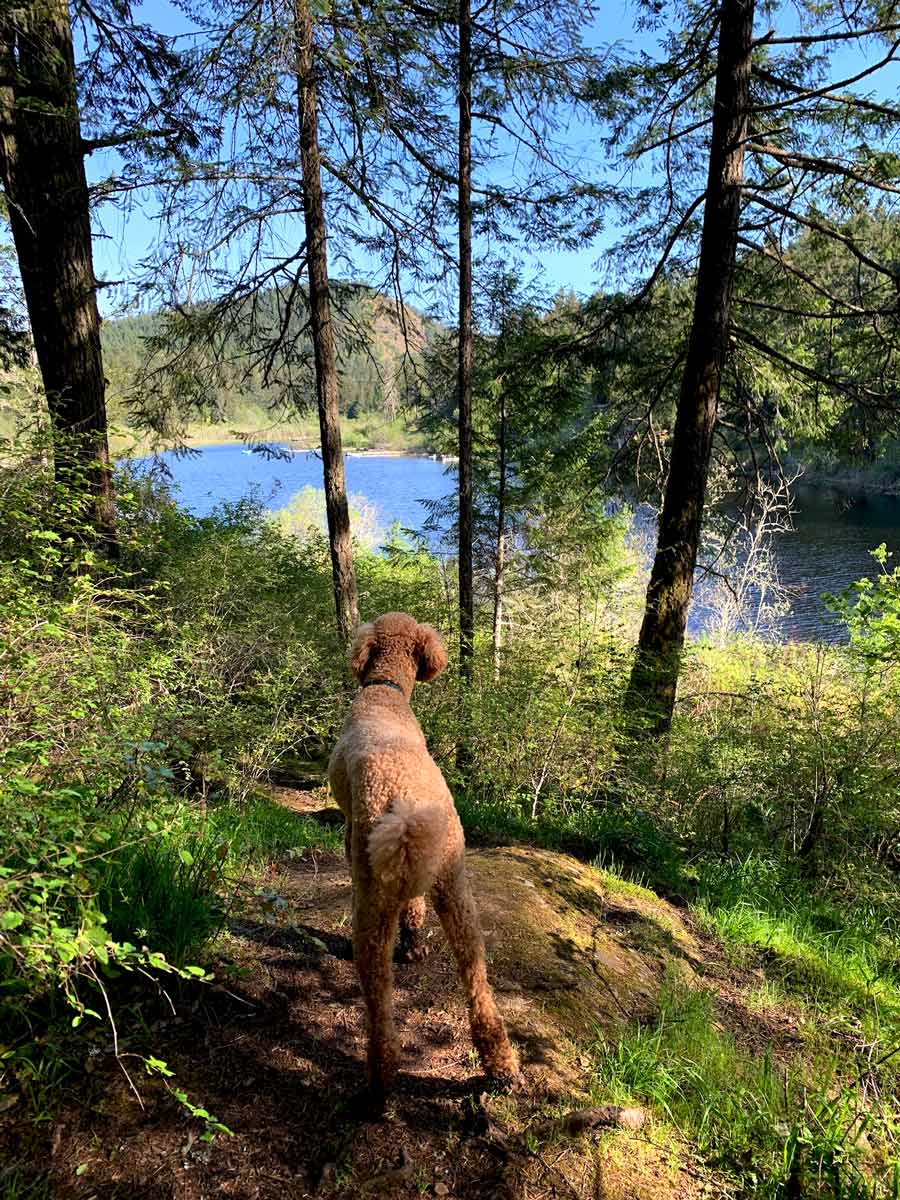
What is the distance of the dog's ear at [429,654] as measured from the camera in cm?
278

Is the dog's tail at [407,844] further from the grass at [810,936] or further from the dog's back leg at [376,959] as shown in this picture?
the grass at [810,936]

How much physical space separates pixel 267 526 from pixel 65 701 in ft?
32.9

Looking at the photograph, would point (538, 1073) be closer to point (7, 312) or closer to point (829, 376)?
point (829, 376)

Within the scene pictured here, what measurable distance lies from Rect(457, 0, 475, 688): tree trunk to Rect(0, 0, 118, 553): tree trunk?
390cm

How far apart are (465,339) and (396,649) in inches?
248

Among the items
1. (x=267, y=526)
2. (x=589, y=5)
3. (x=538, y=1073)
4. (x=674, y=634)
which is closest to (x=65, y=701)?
(x=538, y=1073)

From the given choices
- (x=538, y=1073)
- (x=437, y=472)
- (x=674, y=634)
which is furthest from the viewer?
(x=437, y=472)

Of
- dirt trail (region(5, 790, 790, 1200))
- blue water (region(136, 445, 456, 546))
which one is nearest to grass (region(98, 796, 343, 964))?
dirt trail (region(5, 790, 790, 1200))

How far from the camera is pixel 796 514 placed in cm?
2103

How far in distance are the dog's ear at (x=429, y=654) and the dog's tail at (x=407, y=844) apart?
37.8 inches

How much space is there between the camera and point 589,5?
20.2ft

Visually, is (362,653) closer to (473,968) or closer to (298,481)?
(473,968)

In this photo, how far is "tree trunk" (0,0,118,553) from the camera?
17.1ft

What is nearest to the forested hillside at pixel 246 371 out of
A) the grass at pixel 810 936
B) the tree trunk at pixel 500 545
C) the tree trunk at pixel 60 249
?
the tree trunk at pixel 60 249
